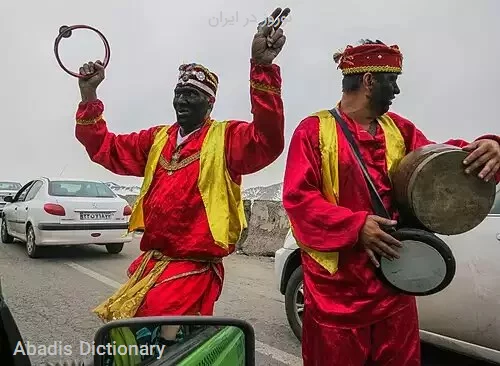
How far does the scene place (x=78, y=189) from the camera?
32.4 feet

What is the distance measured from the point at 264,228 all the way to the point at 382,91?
814 centimetres

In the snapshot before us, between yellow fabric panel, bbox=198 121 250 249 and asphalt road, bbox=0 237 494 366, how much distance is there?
878mm

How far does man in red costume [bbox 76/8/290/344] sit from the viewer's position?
2.35 metres

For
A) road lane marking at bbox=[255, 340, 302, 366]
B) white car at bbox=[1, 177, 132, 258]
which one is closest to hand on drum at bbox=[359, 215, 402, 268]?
road lane marking at bbox=[255, 340, 302, 366]

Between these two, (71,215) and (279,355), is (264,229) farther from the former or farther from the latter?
(279,355)

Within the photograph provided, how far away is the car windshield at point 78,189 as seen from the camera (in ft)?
31.7

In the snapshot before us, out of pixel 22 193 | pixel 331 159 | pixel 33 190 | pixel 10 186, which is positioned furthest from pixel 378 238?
pixel 10 186

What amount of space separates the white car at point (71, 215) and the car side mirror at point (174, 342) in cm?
774

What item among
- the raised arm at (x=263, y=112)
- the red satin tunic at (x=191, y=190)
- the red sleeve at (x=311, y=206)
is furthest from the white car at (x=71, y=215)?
the red sleeve at (x=311, y=206)

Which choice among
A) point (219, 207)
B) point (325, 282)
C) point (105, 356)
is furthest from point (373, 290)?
point (105, 356)

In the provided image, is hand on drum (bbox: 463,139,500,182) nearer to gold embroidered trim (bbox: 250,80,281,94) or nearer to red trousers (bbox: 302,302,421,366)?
red trousers (bbox: 302,302,421,366)

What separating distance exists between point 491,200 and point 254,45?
1079 mm

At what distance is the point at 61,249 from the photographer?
10609 mm

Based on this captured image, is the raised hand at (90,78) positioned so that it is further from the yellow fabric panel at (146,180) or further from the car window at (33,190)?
the car window at (33,190)
